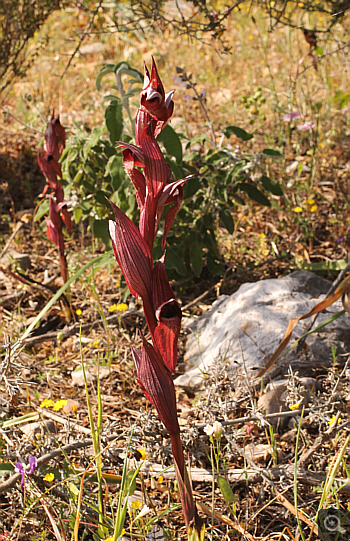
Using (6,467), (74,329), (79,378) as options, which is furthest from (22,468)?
(74,329)

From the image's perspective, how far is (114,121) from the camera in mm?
2062

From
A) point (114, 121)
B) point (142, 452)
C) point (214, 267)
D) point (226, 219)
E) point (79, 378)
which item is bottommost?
point (142, 452)

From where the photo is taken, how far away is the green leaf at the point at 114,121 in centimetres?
204

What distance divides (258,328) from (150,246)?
116 centimetres

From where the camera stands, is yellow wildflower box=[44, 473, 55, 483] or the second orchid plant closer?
the second orchid plant

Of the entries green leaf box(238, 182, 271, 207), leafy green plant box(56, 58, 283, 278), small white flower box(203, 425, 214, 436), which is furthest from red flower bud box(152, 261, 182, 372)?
green leaf box(238, 182, 271, 207)

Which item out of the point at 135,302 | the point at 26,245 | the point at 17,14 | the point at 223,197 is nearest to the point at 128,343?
the point at 135,302

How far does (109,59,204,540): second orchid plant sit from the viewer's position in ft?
2.79

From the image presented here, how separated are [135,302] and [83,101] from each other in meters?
3.47

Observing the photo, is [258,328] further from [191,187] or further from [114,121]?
[114,121]

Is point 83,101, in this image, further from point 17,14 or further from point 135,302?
point 135,302

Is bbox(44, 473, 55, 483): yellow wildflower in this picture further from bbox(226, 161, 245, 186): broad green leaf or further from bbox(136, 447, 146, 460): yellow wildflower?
bbox(226, 161, 245, 186): broad green leaf

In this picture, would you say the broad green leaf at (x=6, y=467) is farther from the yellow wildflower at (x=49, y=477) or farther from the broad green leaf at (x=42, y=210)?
the broad green leaf at (x=42, y=210)

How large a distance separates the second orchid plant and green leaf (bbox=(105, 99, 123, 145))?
1173 mm
